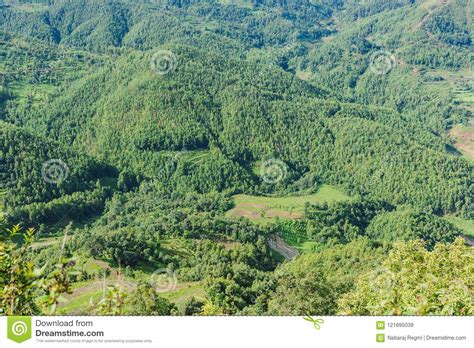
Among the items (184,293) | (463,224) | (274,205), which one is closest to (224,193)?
(274,205)

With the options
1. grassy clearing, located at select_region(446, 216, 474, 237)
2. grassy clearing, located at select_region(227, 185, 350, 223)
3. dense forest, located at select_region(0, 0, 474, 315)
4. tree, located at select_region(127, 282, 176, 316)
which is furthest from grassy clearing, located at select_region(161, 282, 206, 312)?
grassy clearing, located at select_region(446, 216, 474, 237)

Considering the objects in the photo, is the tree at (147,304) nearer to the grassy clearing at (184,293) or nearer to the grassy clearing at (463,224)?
the grassy clearing at (184,293)

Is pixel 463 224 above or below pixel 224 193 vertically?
below

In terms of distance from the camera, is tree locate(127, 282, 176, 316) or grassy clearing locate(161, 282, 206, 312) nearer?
tree locate(127, 282, 176, 316)

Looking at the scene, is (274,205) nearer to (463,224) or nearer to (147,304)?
(463,224)

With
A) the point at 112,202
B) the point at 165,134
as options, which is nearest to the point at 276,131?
the point at 165,134

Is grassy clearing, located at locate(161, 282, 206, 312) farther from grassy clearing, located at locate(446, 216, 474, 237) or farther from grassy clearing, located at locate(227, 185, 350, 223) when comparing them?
grassy clearing, located at locate(446, 216, 474, 237)
